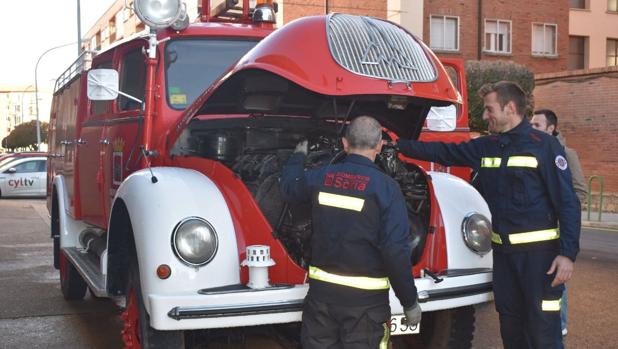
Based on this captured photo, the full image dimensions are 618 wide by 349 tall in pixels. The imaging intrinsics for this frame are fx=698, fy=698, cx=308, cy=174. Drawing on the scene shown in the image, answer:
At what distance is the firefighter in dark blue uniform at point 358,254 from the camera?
3146 mm

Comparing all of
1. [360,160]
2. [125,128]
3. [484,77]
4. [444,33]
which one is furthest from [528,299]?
[444,33]

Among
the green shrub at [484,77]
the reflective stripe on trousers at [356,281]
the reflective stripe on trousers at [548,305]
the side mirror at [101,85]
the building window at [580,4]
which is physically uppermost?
the building window at [580,4]

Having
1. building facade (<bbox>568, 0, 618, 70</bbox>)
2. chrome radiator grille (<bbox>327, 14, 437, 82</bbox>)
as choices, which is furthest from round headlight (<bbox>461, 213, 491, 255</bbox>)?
building facade (<bbox>568, 0, 618, 70</bbox>)

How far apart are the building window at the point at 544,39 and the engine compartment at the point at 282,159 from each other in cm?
2794

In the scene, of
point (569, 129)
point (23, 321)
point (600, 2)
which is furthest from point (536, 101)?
point (23, 321)

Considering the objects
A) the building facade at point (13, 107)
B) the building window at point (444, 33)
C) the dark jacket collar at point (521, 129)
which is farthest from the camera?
the building facade at point (13, 107)

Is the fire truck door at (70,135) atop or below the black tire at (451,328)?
atop

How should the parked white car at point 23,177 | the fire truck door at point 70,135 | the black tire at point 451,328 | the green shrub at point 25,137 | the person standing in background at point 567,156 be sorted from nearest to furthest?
the black tire at point 451,328 → the person standing in background at point 567,156 → the fire truck door at point 70,135 → the parked white car at point 23,177 → the green shrub at point 25,137

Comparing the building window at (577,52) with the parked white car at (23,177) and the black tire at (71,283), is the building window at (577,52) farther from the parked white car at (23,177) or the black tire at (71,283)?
the black tire at (71,283)

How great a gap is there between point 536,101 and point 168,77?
59.8 ft

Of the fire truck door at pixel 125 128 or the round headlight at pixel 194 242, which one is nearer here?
the round headlight at pixel 194 242

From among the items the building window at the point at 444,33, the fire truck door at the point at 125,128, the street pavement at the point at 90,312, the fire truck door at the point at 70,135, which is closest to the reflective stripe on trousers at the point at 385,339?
the street pavement at the point at 90,312

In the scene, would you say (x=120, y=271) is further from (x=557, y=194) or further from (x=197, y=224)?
(x=557, y=194)

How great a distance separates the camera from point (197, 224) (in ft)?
11.5
